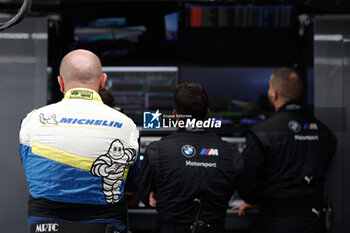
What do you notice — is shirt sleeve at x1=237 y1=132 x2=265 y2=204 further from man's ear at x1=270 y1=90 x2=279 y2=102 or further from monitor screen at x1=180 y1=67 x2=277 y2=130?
monitor screen at x1=180 y1=67 x2=277 y2=130

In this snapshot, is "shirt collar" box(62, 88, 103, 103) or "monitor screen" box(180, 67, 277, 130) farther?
"monitor screen" box(180, 67, 277, 130)

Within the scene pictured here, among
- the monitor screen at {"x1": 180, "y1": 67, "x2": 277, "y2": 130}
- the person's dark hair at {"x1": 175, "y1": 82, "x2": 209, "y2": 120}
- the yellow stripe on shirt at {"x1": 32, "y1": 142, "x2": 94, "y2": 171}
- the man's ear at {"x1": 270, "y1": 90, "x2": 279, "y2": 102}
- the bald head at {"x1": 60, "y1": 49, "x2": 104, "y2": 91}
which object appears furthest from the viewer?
the monitor screen at {"x1": 180, "y1": 67, "x2": 277, "y2": 130}

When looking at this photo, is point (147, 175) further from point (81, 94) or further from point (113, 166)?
point (81, 94)

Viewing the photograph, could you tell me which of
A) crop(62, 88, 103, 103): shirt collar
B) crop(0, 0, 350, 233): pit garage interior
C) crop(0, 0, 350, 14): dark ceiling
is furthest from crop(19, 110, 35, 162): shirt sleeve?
crop(0, 0, 350, 14): dark ceiling

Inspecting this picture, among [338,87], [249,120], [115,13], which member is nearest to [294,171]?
[338,87]

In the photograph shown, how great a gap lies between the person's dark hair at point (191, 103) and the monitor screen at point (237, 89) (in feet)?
3.76

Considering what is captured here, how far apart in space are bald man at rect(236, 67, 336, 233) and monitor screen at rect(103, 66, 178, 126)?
3.45ft

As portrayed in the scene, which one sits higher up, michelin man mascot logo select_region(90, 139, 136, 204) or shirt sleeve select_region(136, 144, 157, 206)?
michelin man mascot logo select_region(90, 139, 136, 204)

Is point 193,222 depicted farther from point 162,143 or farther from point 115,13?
point 115,13

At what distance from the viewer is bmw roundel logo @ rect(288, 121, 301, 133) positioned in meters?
2.21

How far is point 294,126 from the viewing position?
87.0 inches

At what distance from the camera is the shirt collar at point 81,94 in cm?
148

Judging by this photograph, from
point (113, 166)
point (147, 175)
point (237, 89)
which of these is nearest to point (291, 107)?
point (147, 175)

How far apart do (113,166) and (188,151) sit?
0.57m
